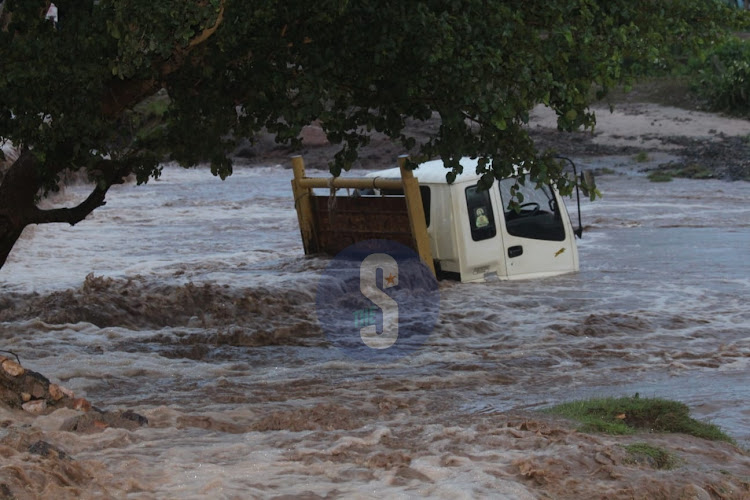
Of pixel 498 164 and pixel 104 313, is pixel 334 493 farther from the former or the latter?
pixel 104 313

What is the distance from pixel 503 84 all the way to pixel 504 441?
245 centimetres

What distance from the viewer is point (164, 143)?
29.6 ft

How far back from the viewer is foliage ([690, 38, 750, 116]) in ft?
123

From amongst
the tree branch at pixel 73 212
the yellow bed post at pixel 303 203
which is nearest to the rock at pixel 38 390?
the tree branch at pixel 73 212

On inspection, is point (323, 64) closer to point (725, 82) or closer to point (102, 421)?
point (102, 421)

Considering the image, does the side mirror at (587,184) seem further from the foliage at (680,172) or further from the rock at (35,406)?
the foliage at (680,172)

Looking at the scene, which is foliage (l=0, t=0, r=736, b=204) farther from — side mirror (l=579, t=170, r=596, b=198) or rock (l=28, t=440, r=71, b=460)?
rock (l=28, t=440, r=71, b=460)

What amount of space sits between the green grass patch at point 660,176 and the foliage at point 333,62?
19335 mm

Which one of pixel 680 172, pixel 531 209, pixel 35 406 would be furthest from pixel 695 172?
pixel 35 406

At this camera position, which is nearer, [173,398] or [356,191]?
[173,398]

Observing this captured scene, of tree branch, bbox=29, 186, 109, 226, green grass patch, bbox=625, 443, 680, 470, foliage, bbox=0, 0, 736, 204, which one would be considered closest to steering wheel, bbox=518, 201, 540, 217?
foliage, bbox=0, 0, 736, 204

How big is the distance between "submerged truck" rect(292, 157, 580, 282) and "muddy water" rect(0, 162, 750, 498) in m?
0.35

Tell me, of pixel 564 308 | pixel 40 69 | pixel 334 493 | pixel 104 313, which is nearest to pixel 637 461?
pixel 334 493

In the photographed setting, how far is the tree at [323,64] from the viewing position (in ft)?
24.3
